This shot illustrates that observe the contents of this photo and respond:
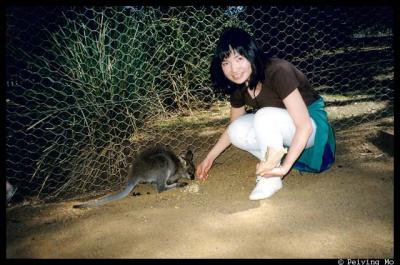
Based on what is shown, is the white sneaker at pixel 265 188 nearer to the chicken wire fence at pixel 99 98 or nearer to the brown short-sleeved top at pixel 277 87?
the brown short-sleeved top at pixel 277 87

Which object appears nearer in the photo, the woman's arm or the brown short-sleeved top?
the brown short-sleeved top

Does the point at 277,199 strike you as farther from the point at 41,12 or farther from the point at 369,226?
the point at 41,12

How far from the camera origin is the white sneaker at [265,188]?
2.80 metres

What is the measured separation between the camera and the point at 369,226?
230 centimetres

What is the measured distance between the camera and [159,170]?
329 centimetres

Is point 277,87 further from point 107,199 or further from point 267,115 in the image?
point 107,199

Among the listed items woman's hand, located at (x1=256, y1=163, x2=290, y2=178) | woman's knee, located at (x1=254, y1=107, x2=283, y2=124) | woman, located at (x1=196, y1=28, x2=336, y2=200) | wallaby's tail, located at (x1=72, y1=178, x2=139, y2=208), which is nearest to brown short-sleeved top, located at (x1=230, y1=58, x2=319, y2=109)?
woman, located at (x1=196, y1=28, x2=336, y2=200)

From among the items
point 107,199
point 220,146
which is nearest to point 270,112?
point 220,146

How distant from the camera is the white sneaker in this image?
2801 millimetres

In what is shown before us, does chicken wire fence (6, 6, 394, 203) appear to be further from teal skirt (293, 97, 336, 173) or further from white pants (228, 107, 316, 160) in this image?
teal skirt (293, 97, 336, 173)

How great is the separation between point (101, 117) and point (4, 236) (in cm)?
164

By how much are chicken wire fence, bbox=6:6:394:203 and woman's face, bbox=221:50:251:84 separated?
1370 mm

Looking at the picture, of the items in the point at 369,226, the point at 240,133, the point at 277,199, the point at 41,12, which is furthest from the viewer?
the point at 41,12

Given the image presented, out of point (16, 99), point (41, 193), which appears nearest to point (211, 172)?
point (41, 193)
